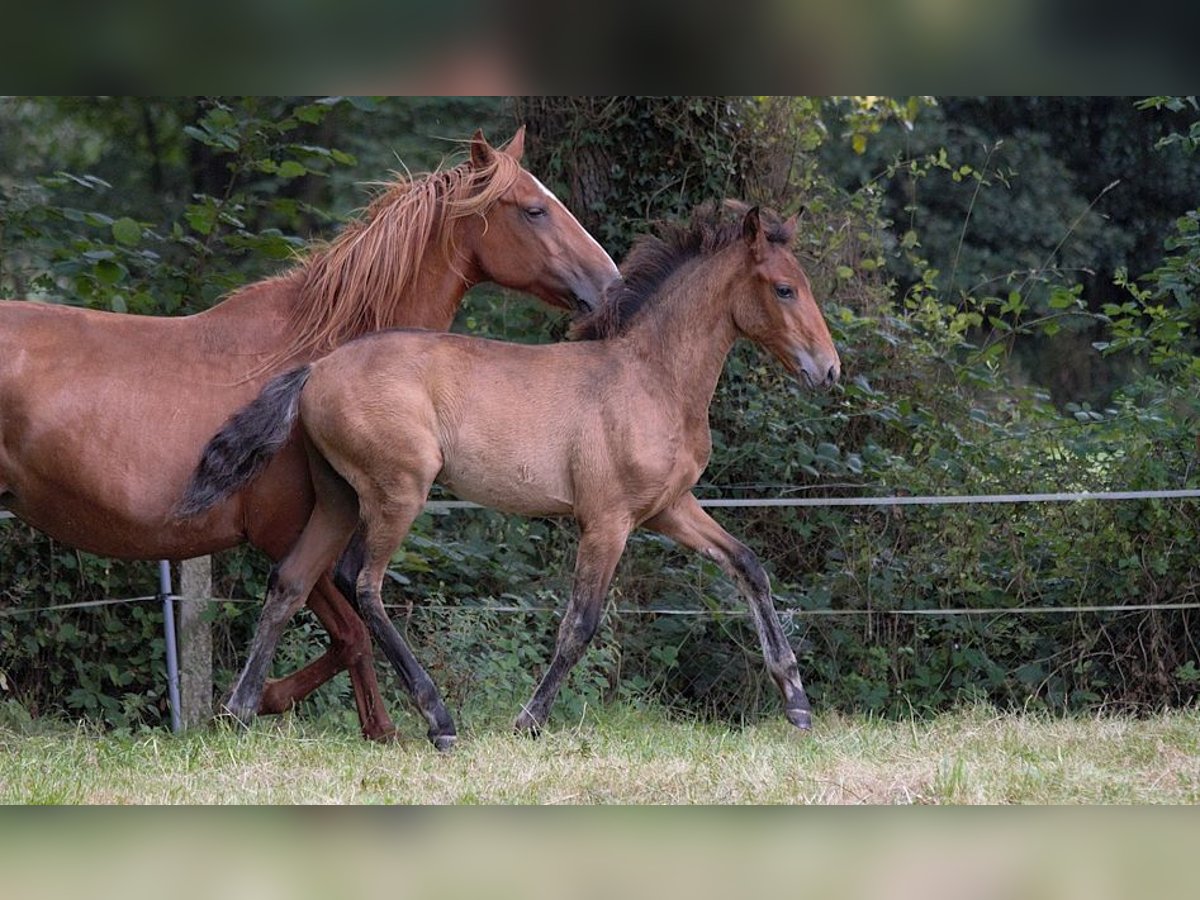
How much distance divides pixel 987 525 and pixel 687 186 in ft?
Result: 8.81

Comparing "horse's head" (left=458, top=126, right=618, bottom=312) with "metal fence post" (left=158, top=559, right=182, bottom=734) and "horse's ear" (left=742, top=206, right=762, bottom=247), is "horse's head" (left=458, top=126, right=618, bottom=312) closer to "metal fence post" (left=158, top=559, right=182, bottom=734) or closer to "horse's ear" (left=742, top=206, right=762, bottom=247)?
"horse's ear" (left=742, top=206, right=762, bottom=247)

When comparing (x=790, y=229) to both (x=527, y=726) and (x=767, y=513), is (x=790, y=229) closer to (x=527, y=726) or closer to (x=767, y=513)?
(x=527, y=726)

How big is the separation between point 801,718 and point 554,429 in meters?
1.51

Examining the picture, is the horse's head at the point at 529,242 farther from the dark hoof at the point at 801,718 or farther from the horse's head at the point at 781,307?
the dark hoof at the point at 801,718

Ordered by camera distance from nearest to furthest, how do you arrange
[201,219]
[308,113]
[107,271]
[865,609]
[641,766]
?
1. [641,766]
2. [107,271]
3. [308,113]
4. [201,219]
5. [865,609]

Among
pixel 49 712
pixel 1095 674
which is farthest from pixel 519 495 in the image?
pixel 1095 674

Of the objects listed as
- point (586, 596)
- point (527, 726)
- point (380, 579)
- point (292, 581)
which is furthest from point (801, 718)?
point (292, 581)

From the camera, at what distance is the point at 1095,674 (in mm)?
7652

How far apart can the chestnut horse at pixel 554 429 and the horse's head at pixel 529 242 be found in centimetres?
15

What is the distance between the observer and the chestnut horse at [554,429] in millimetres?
5238

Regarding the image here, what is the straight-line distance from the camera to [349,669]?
5.71 m

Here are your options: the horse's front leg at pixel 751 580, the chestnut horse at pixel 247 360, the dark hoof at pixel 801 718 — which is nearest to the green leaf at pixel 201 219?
the chestnut horse at pixel 247 360
